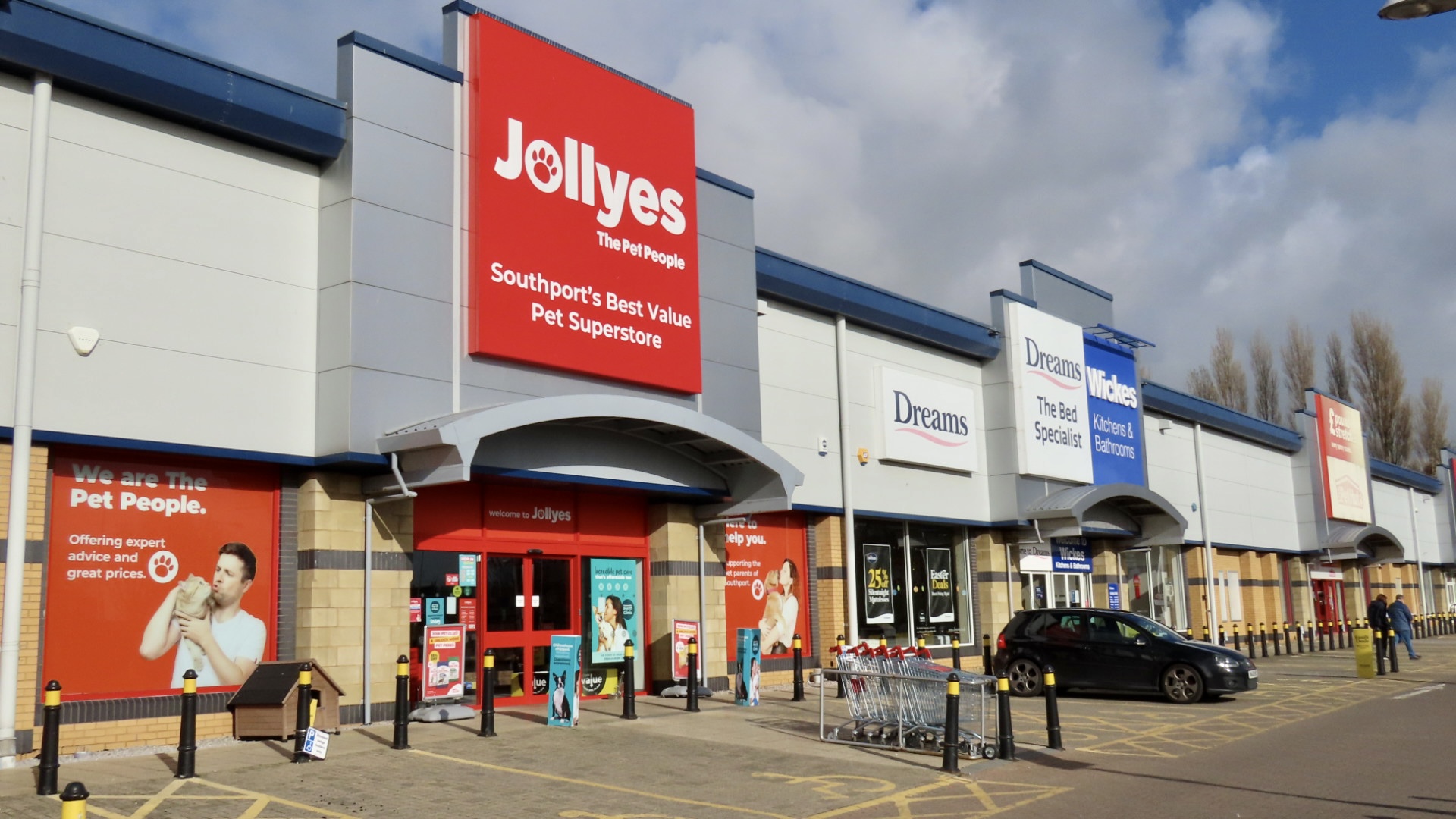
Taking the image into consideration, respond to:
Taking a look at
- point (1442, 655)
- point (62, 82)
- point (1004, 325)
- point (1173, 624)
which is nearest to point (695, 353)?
point (62, 82)

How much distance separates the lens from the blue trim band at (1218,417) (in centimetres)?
3500

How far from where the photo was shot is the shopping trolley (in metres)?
12.8

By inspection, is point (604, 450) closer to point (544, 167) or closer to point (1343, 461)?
point (544, 167)

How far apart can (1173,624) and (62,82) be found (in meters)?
32.3

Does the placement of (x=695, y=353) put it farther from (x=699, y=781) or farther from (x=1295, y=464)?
(x=1295, y=464)

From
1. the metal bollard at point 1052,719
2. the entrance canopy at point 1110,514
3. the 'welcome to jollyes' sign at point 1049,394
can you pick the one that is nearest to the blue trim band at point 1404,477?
the entrance canopy at point 1110,514

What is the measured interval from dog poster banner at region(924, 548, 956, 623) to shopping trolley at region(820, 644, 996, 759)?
11484 millimetres

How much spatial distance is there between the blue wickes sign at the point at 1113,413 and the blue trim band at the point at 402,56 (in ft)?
64.4

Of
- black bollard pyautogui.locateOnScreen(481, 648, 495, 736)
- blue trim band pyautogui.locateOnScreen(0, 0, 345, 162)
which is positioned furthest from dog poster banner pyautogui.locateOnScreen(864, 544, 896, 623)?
blue trim band pyautogui.locateOnScreen(0, 0, 345, 162)

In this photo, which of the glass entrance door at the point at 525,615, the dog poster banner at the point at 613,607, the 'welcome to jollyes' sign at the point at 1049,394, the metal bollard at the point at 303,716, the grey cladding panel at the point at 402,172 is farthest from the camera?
the 'welcome to jollyes' sign at the point at 1049,394

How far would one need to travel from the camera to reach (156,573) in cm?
1327

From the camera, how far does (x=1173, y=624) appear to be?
3569cm

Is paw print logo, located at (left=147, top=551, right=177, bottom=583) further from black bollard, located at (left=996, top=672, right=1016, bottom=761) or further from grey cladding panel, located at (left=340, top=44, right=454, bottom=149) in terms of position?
black bollard, located at (left=996, top=672, right=1016, bottom=761)

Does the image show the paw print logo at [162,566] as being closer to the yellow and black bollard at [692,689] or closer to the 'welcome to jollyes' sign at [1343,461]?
the yellow and black bollard at [692,689]
